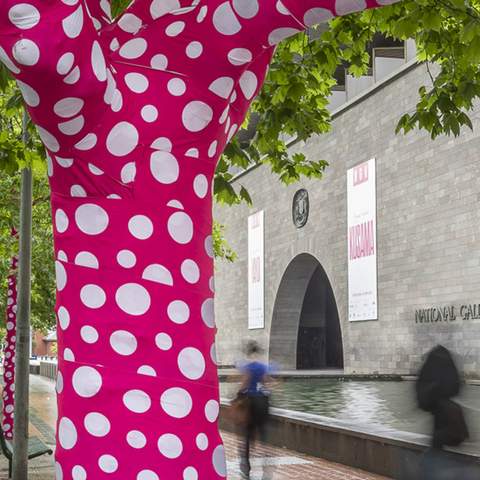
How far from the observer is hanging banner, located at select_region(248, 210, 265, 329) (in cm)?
4534

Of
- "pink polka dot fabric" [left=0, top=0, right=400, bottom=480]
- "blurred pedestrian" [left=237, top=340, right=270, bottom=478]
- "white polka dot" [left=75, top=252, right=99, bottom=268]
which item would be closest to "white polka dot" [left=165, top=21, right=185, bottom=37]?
"pink polka dot fabric" [left=0, top=0, right=400, bottom=480]

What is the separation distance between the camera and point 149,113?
351cm

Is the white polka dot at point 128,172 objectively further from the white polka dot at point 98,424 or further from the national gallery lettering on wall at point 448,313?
the national gallery lettering on wall at point 448,313

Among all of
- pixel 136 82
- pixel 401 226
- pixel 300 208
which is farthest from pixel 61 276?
pixel 300 208

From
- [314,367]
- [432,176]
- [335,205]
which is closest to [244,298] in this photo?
[314,367]

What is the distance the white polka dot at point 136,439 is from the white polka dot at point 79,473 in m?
0.21

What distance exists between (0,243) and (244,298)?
30714mm

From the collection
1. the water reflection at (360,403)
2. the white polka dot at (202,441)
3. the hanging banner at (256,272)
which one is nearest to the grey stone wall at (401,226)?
the water reflection at (360,403)

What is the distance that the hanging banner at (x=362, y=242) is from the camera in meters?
33.5

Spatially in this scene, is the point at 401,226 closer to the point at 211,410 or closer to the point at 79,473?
the point at 211,410

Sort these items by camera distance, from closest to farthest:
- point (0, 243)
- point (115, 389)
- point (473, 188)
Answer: point (115, 389)
point (0, 243)
point (473, 188)

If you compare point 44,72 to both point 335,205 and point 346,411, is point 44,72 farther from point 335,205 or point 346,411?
point 335,205

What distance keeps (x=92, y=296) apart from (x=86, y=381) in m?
0.31

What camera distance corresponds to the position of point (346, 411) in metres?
16.4
